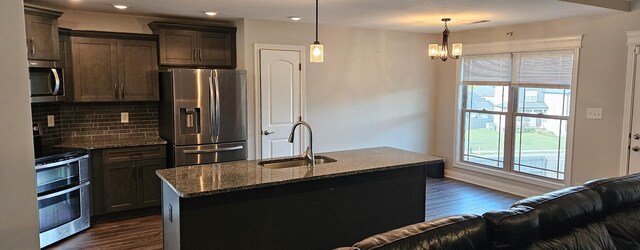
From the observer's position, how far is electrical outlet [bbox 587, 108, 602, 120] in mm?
4883

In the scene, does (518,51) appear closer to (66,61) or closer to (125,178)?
(125,178)

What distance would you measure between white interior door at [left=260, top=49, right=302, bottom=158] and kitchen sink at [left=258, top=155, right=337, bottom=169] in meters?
1.78

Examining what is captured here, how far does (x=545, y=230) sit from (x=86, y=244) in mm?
3743

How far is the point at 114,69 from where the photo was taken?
474 centimetres

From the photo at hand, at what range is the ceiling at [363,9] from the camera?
4.11 m

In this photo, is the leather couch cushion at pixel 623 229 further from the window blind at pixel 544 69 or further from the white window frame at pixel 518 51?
the window blind at pixel 544 69

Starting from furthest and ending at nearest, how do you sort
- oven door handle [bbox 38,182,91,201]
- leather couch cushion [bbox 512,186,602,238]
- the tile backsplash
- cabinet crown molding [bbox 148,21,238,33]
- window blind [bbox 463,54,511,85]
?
window blind [bbox 463,54,511,85]
cabinet crown molding [bbox 148,21,238,33]
the tile backsplash
oven door handle [bbox 38,182,91,201]
leather couch cushion [bbox 512,186,602,238]

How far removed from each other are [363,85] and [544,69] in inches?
89.3

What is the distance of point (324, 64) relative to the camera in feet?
18.9

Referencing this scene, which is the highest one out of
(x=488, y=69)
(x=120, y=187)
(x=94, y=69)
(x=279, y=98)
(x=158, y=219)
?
(x=488, y=69)

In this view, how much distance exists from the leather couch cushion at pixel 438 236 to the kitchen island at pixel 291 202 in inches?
49.6

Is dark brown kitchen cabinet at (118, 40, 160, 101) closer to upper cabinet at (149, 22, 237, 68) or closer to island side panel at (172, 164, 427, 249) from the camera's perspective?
upper cabinet at (149, 22, 237, 68)

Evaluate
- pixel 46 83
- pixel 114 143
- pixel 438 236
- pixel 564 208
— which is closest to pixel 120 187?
pixel 114 143

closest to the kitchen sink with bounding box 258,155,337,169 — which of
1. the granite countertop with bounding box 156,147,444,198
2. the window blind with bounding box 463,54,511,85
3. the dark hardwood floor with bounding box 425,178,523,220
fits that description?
the granite countertop with bounding box 156,147,444,198
